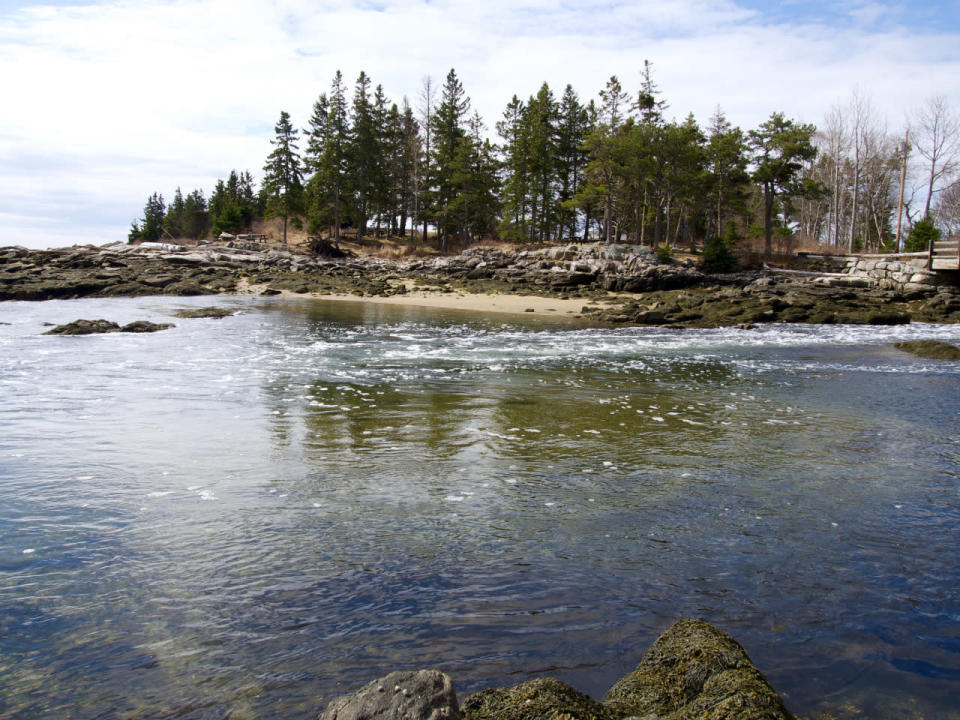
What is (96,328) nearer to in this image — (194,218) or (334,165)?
(334,165)

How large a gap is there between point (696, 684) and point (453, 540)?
2.56 metres

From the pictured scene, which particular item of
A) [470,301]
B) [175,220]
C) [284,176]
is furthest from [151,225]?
[470,301]

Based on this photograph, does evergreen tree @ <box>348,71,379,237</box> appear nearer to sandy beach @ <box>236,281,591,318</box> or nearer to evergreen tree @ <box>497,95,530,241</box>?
evergreen tree @ <box>497,95,530,241</box>

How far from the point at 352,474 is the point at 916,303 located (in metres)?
34.0

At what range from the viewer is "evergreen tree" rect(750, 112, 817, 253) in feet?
151

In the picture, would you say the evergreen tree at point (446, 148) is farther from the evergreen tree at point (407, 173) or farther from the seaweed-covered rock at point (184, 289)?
the seaweed-covered rock at point (184, 289)

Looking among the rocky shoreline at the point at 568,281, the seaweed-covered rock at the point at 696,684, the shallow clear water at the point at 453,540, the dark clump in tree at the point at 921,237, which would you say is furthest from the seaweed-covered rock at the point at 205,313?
the dark clump in tree at the point at 921,237

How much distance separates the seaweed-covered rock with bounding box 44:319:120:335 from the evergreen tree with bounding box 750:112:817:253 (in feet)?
146

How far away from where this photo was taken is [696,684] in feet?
8.30

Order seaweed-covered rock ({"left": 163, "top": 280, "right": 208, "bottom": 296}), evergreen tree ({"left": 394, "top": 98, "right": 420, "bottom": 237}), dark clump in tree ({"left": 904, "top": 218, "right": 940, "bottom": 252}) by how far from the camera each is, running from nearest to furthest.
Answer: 1. seaweed-covered rock ({"left": 163, "top": 280, "right": 208, "bottom": 296})
2. dark clump in tree ({"left": 904, "top": 218, "right": 940, "bottom": 252})
3. evergreen tree ({"left": 394, "top": 98, "right": 420, "bottom": 237})

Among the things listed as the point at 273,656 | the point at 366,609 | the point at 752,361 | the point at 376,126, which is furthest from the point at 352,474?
the point at 376,126

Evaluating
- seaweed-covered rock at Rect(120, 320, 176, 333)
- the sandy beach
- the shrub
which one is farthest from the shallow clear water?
the shrub

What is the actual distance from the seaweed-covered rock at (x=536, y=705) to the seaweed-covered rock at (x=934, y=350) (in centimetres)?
1898

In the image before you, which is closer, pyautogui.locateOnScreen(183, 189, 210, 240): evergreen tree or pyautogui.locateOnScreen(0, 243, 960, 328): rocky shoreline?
pyautogui.locateOnScreen(0, 243, 960, 328): rocky shoreline
